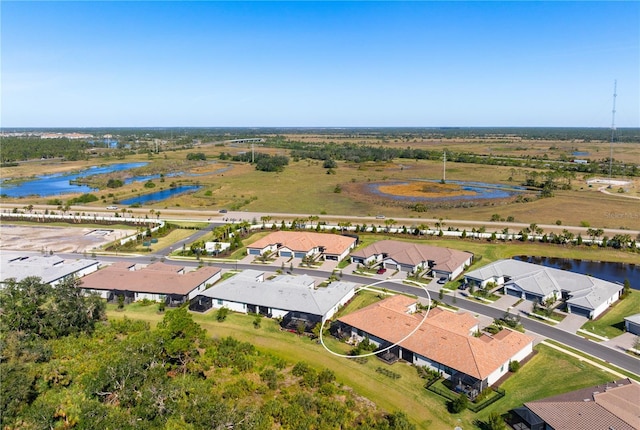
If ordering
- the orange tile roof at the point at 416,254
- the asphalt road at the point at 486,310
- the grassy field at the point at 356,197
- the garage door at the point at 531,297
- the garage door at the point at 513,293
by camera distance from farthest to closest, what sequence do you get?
the grassy field at the point at 356,197 < the orange tile roof at the point at 416,254 < the garage door at the point at 513,293 < the garage door at the point at 531,297 < the asphalt road at the point at 486,310

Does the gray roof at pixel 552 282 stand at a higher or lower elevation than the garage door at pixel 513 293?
higher

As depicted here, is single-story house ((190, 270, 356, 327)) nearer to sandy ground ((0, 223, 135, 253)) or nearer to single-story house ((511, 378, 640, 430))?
single-story house ((511, 378, 640, 430))

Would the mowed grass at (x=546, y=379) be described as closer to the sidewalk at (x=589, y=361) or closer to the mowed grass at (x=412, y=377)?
the mowed grass at (x=412, y=377)

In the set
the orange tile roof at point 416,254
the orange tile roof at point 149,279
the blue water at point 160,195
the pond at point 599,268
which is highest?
the blue water at point 160,195

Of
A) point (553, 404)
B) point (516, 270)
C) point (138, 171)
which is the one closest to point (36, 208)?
point (138, 171)

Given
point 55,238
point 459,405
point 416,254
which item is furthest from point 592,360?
point 55,238

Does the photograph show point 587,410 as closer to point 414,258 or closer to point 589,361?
point 589,361

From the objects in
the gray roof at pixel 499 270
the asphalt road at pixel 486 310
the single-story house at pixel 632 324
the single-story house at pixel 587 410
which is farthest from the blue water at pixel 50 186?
the single-story house at pixel 632 324

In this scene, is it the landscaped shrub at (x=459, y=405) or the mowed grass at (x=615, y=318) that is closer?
the landscaped shrub at (x=459, y=405)
